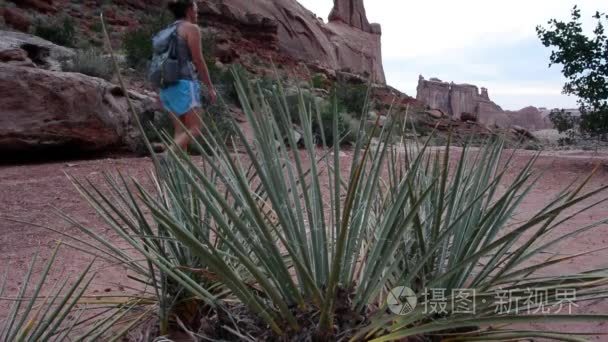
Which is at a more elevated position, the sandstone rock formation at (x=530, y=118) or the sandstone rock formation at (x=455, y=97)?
the sandstone rock formation at (x=455, y=97)

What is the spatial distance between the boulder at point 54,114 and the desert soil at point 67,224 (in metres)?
0.33

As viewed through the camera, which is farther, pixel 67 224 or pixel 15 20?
pixel 15 20

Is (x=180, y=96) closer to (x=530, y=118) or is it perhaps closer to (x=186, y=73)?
(x=186, y=73)

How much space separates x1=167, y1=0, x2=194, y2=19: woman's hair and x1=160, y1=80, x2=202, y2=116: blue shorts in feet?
1.71

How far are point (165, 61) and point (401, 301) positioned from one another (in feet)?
9.54

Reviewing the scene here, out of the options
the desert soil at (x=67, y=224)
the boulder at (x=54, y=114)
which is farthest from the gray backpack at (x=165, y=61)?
the boulder at (x=54, y=114)

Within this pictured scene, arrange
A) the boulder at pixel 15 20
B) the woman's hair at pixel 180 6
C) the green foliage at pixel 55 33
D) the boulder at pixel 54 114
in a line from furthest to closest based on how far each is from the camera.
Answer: the boulder at pixel 15 20, the green foliage at pixel 55 33, the boulder at pixel 54 114, the woman's hair at pixel 180 6

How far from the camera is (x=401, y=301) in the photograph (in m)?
1.27

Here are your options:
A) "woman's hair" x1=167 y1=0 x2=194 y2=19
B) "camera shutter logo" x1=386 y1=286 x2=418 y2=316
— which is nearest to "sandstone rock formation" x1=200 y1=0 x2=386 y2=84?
"woman's hair" x1=167 y1=0 x2=194 y2=19

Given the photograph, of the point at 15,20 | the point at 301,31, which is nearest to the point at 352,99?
the point at 15,20

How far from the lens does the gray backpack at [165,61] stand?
12.1ft

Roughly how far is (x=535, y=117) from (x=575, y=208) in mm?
66973

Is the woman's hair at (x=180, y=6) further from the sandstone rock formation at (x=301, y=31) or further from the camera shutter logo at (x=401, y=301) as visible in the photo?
the sandstone rock formation at (x=301, y=31)

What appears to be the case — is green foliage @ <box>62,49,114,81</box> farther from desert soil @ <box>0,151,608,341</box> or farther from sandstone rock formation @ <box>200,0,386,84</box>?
sandstone rock formation @ <box>200,0,386,84</box>
